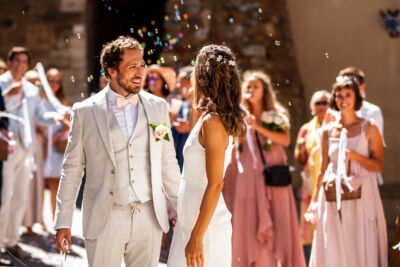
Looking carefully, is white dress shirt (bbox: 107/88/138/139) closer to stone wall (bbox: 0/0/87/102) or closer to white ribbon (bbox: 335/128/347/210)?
white ribbon (bbox: 335/128/347/210)

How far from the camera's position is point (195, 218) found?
12.1 ft

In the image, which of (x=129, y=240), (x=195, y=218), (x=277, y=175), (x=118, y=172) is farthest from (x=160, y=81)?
(x=195, y=218)

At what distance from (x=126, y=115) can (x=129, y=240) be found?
69 centimetres

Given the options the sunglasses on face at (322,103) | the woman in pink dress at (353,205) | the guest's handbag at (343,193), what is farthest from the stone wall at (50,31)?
the guest's handbag at (343,193)

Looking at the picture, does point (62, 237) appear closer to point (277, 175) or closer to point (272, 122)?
point (277, 175)

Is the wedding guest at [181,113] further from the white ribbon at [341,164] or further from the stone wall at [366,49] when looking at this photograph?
the stone wall at [366,49]

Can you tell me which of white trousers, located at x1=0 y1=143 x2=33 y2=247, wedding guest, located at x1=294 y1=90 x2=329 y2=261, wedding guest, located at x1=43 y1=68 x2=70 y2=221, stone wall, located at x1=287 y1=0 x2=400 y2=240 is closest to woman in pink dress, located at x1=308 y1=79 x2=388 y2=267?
wedding guest, located at x1=294 y1=90 x2=329 y2=261

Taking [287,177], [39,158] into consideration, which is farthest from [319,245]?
[39,158]

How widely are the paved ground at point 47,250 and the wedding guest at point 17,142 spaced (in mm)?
223

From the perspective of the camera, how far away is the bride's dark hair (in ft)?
11.9

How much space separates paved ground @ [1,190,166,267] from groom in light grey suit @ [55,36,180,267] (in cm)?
251

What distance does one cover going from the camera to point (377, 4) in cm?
1220

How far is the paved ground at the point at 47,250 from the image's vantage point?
22.8ft

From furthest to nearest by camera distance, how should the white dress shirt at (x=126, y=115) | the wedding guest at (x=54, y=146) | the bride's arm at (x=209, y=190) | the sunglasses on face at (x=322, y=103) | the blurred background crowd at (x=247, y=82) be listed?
the wedding guest at (x=54, y=146) → the sunglasses on face at (x=322, y=103) → the blurred background crowd at (x=247, y=82) → the white dress shirt at (x=126, y=115) → the bride's arm at (x=209, y=190)
